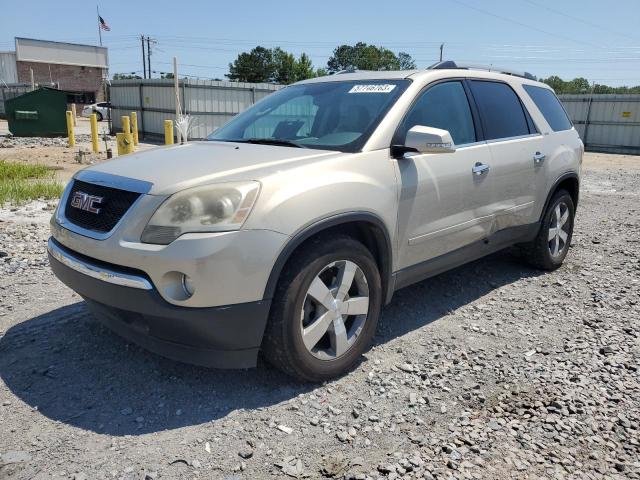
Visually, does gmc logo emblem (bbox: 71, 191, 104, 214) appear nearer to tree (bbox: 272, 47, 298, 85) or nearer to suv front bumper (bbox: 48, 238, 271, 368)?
suv front bumper (bbox: 48, 238, 271, 368)

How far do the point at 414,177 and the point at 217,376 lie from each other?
1701 mm

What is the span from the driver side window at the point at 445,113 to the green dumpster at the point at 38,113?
2152 centimetres

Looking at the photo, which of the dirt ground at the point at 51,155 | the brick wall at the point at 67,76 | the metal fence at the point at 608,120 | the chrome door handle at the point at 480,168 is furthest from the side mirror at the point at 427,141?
the brick wall at the point at 67,76

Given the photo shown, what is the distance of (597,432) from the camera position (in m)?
2.65

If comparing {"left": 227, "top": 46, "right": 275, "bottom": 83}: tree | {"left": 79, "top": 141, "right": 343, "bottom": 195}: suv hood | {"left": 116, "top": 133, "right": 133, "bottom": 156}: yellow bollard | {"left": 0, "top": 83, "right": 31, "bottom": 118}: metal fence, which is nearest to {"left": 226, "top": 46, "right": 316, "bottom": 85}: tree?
{"left": 227, "top": 46, "right": 275, "bottom": 83}: tree

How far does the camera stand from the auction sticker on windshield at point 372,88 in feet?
11.8

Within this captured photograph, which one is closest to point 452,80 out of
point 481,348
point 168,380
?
point 481,348

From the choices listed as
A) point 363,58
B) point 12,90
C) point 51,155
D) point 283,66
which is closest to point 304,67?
point 283,66

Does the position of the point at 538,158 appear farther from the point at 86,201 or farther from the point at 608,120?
the point at 608,120

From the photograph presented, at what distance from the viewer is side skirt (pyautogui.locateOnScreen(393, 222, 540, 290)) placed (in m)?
3.52

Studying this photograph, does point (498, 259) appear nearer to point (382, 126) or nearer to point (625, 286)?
point (625, 286)

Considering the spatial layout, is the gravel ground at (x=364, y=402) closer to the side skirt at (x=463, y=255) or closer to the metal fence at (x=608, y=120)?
the side skirt at (x=463, y=255)

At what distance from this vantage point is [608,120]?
23438 mm

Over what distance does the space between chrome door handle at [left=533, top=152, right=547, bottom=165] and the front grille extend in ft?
11.0
